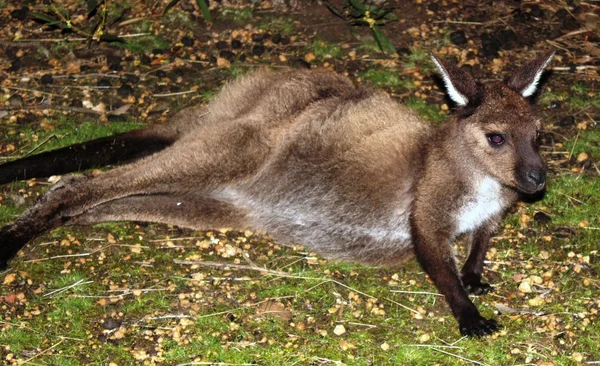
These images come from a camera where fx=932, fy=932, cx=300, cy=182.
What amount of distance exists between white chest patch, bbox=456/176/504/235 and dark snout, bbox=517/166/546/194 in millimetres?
256

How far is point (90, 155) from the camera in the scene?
6.73m

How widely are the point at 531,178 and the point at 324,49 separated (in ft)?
9.81

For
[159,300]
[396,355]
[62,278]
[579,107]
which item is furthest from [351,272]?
[579,107]

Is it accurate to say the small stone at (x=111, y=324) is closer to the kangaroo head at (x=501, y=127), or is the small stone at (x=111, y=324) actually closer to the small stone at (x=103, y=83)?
the kangaroo head at (x=501, y=127)

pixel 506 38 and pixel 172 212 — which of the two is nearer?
pixel 172 212

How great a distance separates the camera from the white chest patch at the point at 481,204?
6156 millimetres

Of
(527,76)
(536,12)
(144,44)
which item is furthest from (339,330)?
(536,12)

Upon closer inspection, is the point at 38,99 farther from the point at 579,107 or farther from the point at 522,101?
the point at 579,107

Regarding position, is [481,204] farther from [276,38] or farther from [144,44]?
[144,44]

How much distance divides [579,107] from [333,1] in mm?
2475

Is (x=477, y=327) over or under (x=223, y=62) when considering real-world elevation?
under

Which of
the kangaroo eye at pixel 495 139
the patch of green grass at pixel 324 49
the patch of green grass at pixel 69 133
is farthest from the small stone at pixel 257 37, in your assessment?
the kangaroo eye at pixel 495 139

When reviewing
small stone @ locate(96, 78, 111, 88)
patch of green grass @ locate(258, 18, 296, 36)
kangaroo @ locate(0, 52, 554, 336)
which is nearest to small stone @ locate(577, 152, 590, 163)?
kangaroo @ locate(0, 52, 554, 336)

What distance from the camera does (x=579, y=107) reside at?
311 inches
